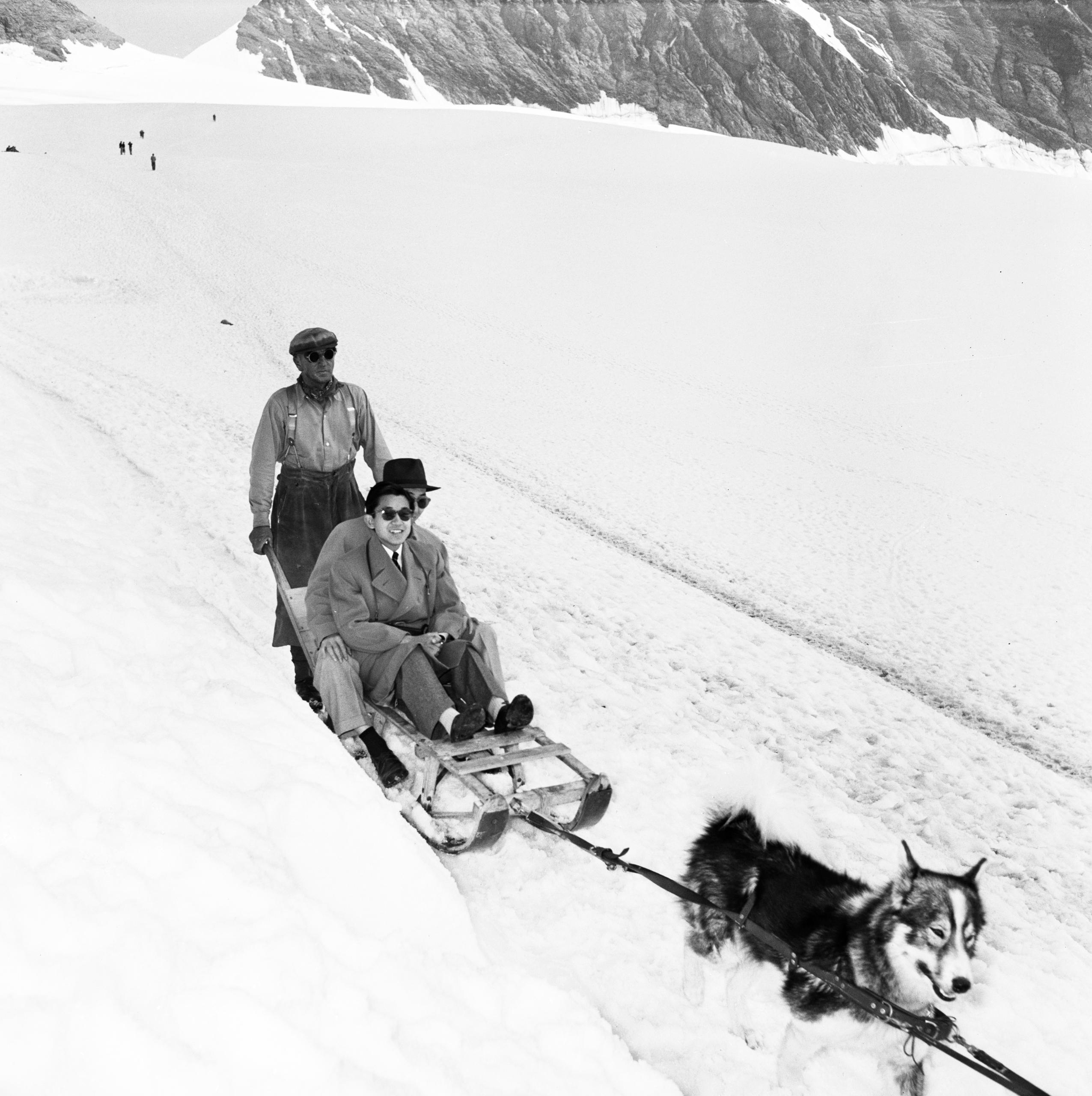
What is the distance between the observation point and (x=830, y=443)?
13.6m

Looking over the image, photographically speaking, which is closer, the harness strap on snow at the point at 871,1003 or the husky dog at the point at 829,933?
the harness strap on snow at the point at 871,1003

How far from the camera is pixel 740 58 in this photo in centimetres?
17238

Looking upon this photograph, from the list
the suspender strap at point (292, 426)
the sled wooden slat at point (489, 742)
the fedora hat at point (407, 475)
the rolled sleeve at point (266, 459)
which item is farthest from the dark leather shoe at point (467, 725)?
the suspender strap at point (292, 426)

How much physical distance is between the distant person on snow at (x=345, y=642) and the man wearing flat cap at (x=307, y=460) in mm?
829

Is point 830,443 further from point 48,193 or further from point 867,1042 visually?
point 48,193

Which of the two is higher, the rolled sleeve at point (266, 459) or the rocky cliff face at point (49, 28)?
the rocky cliff face at point (49, 28)

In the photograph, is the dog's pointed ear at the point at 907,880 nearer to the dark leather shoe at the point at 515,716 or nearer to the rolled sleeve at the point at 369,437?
the dark leather shoe at the point at 515,716

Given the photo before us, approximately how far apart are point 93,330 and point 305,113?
1480 inches

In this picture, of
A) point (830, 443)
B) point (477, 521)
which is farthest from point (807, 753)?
point (830, 443)

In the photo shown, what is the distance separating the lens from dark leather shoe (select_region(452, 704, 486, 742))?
4.11m

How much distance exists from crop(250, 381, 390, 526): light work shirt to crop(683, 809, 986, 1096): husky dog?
10.2ft

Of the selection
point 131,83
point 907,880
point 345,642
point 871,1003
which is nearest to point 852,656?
point 345,642

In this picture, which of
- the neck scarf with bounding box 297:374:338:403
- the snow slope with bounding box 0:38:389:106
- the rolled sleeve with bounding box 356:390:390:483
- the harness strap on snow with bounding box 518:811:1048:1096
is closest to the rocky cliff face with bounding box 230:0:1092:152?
the snow slope with bounding box 0:38:389:106

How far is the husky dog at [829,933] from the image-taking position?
2.87m
